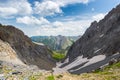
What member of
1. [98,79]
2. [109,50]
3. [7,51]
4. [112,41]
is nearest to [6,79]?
[98,79]

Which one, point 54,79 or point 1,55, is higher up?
point 1,55

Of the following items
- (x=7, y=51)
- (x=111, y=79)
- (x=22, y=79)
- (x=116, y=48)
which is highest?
(x=7, y=51)

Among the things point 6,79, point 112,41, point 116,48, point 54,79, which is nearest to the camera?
point 6,79

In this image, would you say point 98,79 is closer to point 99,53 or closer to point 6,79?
point 6,79

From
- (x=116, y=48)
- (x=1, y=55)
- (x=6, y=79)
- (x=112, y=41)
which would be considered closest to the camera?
(x=6, y=79)

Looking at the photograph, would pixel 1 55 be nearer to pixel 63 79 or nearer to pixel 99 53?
pixel 99 53

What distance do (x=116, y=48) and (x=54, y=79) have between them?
12654cm

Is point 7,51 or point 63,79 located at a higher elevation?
point 7,51

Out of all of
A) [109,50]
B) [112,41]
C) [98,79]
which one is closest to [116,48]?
[109,50]

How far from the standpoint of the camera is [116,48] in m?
170

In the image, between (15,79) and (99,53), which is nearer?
(15,79)

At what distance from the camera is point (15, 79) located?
4888 cm

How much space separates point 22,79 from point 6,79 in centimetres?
328

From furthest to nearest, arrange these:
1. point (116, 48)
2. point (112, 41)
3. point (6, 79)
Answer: point (112, 41), point (116, 48), point (6, 79)
